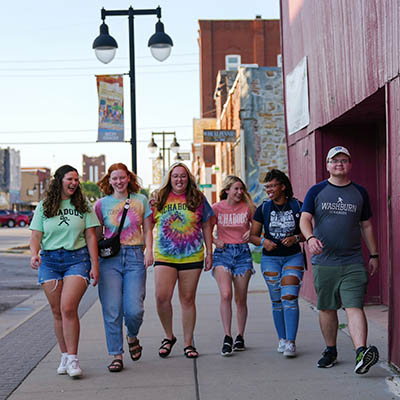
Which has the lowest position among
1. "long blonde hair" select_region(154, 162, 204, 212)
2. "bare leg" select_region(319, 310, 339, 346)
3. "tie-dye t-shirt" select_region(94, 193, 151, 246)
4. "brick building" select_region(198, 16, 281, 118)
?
"bare leg" select_region(319, 310, 339, 346)

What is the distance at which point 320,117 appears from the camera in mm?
8945

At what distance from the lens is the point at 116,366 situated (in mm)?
5875

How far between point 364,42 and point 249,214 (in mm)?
2158

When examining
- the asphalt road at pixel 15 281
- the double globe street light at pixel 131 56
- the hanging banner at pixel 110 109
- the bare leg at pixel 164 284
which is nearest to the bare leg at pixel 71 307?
the bare leg at pixel 164 284

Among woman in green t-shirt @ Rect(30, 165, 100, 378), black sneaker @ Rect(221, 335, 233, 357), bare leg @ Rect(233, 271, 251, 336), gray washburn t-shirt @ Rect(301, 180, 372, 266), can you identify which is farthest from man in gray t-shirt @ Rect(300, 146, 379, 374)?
woman in green t-shirt @ Rect(30, 165, 100, 378)

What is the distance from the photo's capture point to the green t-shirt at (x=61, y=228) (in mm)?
5648

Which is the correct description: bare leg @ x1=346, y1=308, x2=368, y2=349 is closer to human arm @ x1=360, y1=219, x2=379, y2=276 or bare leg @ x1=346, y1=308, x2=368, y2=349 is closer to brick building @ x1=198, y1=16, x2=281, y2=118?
human arm @ x1=360, y1=219, x2=379, y2=276

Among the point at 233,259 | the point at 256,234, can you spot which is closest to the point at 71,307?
the point at 233,259

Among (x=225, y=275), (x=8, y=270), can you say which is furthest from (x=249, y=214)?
(x=8, y=270)

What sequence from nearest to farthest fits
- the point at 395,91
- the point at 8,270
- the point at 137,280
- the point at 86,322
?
the point at 395,91 → the point at 137,280 → the point at 86,322 → the point at 8,270

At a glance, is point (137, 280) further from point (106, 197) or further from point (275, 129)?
point (275, 129)

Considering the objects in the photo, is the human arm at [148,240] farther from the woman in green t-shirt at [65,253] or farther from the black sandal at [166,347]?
the black sandal at [166,347]

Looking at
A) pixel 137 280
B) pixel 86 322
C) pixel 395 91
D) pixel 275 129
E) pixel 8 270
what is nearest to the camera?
pixel 395 91

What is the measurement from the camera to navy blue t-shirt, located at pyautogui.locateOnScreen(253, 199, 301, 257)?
6289 millimetres
